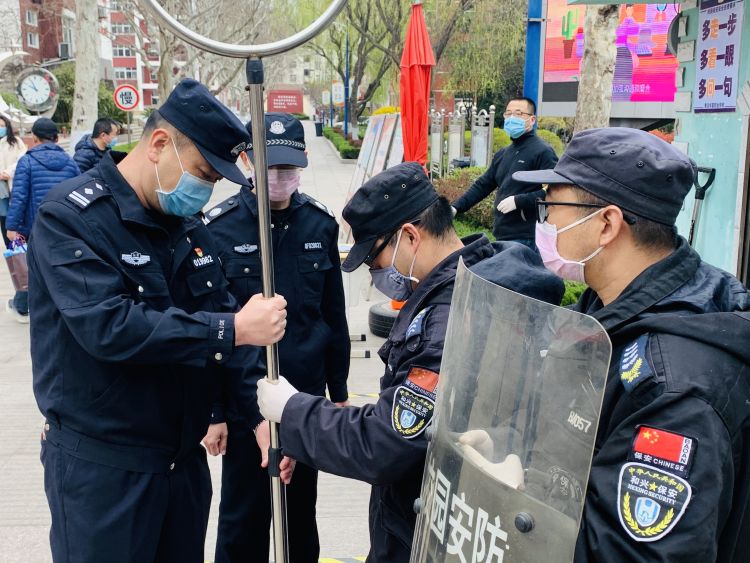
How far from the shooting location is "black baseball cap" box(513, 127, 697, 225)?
1521 mm

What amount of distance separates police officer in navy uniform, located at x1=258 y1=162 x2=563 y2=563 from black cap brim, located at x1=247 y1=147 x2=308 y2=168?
0.96 m

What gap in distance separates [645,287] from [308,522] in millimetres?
2012

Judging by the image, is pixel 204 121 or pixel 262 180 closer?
pixel 262 180

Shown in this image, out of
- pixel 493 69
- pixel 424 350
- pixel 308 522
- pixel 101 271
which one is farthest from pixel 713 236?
pixel 493 69

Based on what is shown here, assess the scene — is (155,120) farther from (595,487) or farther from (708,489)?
(708,489)

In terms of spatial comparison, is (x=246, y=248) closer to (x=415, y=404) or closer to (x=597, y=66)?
(x=415, y=404)

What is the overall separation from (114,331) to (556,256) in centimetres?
112

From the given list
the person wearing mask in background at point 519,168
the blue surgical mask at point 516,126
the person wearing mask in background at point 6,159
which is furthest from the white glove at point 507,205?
the person wearing mask in background at point 6,159

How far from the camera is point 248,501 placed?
2934 millimetres

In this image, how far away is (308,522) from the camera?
10.1 feet

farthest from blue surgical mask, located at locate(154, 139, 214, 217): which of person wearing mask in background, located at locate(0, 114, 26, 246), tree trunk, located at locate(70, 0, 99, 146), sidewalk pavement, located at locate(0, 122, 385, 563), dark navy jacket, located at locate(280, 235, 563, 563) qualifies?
tree trunk, located at locate(70, 0, 99, 146)

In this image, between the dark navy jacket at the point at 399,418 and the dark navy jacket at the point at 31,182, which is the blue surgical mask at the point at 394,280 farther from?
the dark navy jacket at the point at 31,182

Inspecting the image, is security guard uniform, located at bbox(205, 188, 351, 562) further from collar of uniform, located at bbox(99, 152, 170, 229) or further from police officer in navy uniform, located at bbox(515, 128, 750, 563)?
police officer in navy uniform, located at bbox(515, 128, 750, 563)

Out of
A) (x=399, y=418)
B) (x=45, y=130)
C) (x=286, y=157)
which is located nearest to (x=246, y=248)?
(x=286, y=157)
